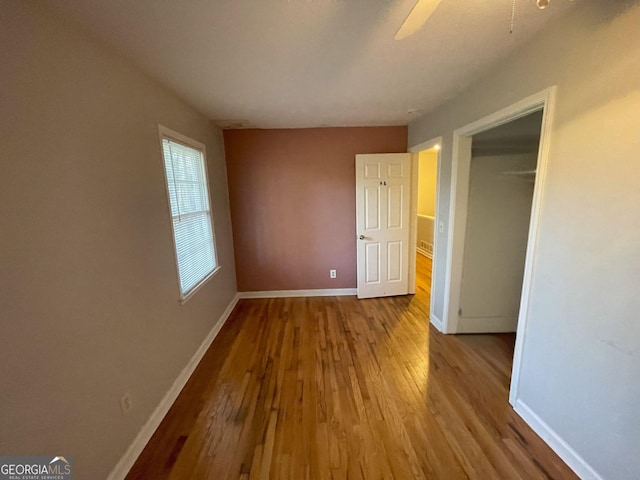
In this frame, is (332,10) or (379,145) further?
(379,145)

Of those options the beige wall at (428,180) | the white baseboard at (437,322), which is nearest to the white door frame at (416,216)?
the white baseboard at (437,322)

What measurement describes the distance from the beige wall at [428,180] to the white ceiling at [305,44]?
390cm

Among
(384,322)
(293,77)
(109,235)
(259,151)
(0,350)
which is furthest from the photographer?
(259,151)

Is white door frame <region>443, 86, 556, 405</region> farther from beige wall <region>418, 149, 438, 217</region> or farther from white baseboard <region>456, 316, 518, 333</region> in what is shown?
beige wall <region>418, 149, 438, 217</region>

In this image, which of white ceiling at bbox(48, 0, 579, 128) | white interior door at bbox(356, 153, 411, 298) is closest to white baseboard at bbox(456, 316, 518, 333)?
white interior door at bbox(356, 153, 411, 298)

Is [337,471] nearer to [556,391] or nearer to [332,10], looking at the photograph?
[556,391]

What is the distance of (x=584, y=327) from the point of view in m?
1.31

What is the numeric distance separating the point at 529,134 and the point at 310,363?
2824 mm

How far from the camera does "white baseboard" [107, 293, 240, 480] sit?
4.68ft

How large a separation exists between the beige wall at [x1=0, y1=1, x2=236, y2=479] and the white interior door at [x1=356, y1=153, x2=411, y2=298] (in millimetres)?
2380

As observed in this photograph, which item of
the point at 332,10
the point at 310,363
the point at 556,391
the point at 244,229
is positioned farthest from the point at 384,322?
the point at 332,10

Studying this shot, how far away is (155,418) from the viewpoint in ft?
5.70

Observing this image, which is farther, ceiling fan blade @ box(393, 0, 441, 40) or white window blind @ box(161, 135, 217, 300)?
white window blind @ box(161, 135, 217, 300)

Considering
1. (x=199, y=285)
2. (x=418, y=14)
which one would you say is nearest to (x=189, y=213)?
(x=199, y=285)
